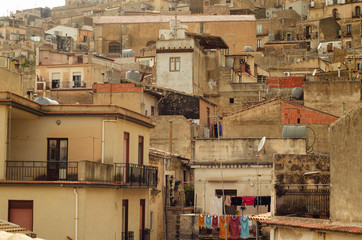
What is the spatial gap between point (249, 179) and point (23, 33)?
3669 inches

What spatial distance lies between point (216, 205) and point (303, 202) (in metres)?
13.7

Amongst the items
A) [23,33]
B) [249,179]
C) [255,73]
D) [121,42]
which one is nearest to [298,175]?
[249,179]

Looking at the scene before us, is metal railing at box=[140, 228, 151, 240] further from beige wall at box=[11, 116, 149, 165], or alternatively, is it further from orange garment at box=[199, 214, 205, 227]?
beige wall at box=[11, 116, 149, 165]

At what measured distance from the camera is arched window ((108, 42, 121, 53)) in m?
97.8

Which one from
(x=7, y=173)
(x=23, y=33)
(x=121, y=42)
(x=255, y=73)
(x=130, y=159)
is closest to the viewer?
(x=7, y=173)

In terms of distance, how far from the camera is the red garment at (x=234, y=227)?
35.9 metres

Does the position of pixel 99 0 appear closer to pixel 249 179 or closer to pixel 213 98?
pixel 213 98

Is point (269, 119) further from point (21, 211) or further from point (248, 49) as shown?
point (248, 49)

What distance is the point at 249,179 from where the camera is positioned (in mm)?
39375

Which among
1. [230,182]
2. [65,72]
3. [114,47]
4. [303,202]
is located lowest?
[303,202]

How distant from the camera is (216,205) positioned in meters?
39.0

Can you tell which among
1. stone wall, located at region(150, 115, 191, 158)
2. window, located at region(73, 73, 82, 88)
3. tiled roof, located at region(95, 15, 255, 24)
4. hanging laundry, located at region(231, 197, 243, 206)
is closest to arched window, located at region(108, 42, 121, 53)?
tiled roof, located at region(95, 15, 255, 24)

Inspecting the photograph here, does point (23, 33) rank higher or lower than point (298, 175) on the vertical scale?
higher

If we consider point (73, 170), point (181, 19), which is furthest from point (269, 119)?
point (181, 19)
